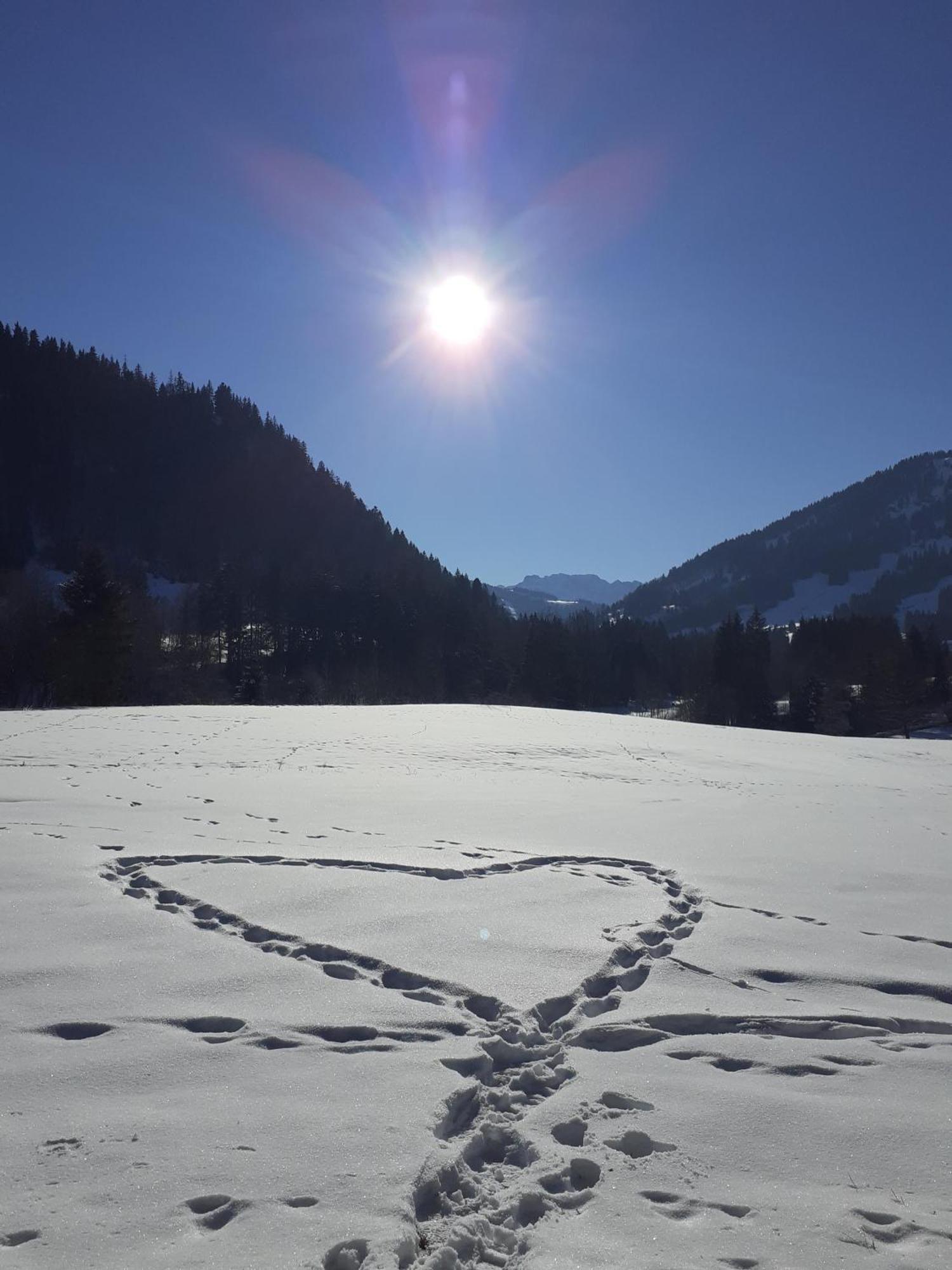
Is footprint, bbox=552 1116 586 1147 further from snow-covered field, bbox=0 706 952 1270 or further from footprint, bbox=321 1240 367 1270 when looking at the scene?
footprint, bbox=321 1240 367 1270

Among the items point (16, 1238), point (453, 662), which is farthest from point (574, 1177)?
point (453, 662)

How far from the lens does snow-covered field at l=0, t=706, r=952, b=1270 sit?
2.38 m

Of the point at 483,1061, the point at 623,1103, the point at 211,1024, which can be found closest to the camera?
the point at 623,1103

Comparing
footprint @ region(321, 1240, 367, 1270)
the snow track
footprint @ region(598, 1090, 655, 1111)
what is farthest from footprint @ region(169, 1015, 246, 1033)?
footprint @ region(598, 1090, 655, 1111)

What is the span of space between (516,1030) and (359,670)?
68048 millimetres

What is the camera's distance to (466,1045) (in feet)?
11.3

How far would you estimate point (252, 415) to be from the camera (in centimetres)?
13475

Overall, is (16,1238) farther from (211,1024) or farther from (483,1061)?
(483,1061)

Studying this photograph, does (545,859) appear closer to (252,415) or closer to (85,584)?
(85,584)

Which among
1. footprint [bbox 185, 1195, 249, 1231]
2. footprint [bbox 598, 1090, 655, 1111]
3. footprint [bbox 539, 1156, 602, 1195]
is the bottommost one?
footprint [bbox 539, 1156, 602, 1195]

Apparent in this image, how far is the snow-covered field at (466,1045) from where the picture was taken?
2.38m

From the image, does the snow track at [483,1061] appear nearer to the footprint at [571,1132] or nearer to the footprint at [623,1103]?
the footprint at [623,1103]

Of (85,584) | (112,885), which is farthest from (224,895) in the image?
(85,584)

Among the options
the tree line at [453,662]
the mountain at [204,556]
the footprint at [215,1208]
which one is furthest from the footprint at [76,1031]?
the tree line at [453,662]
